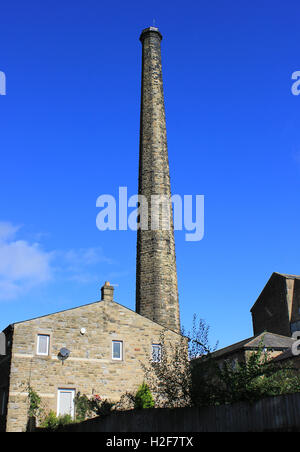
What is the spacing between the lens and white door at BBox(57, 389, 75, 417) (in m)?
25.3

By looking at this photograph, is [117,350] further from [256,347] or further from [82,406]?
[256,347]

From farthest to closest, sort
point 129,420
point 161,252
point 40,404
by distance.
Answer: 1. point 161,252
2. point 40,404
3. point 129,420

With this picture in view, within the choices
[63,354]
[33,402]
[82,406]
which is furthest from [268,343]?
[33,402]

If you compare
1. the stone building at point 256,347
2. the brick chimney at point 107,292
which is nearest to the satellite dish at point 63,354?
the brick chimney at point 107,292

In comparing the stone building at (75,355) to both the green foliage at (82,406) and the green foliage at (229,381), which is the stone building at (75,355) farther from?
the green foliage at (229,381)

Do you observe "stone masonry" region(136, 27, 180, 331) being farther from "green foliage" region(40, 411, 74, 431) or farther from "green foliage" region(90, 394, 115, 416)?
"green foliage" region(40, 411, 74, 431)

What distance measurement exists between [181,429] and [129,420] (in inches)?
106

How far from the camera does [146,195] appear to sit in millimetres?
35156

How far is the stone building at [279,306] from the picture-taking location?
40.0 m

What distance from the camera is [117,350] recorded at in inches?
1096

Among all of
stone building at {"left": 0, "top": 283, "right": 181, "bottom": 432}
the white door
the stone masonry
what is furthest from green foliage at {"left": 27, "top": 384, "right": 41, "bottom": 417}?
the stone masonry

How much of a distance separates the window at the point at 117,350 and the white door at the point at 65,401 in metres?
2.97
